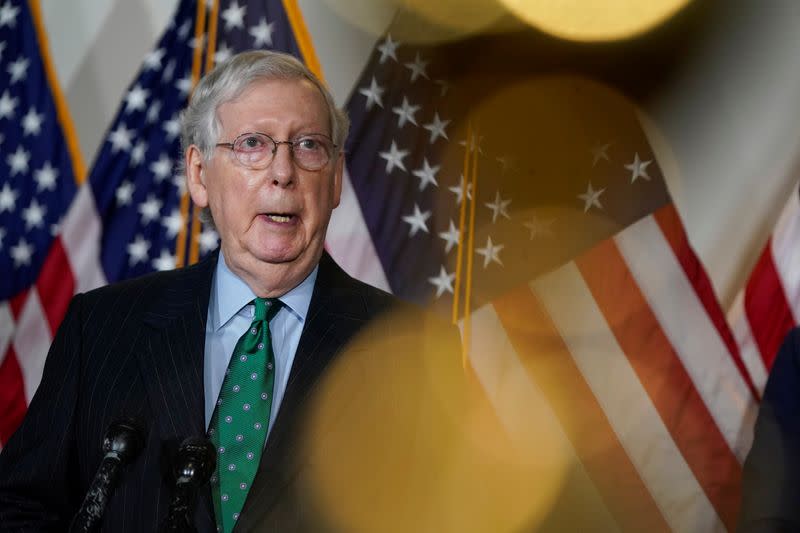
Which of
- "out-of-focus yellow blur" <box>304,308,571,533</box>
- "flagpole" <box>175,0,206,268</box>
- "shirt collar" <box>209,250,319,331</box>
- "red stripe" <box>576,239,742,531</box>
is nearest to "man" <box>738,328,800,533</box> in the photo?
"red stripe" <box>576,239,742,531</box>

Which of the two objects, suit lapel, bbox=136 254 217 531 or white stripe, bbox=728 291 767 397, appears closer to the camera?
suit lapel, bbox=136 254 217 531

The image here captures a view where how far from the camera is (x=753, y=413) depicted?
3076 millimetres

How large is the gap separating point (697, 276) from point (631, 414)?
0.49 meters

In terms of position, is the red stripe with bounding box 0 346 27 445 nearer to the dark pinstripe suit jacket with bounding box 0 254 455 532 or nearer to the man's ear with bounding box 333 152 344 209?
the dark pinstripe suit jacket with bounding box 0 254 455 532

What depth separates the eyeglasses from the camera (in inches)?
63.8

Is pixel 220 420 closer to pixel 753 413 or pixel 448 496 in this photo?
pixel 448 496

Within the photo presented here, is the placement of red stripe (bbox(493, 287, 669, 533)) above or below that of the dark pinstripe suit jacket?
below

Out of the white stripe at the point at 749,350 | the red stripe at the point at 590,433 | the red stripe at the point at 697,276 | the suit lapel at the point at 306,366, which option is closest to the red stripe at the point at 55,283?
the red stripe at the point at 590,433

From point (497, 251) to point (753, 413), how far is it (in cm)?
97

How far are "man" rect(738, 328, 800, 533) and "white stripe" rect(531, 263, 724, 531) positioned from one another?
18.2 inches

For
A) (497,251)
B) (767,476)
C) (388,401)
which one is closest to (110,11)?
(497,251)

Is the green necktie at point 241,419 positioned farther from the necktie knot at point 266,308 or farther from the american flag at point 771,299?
the american flag at point 771,299

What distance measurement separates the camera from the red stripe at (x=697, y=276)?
307 cm

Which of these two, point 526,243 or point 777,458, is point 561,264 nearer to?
point 526,243
